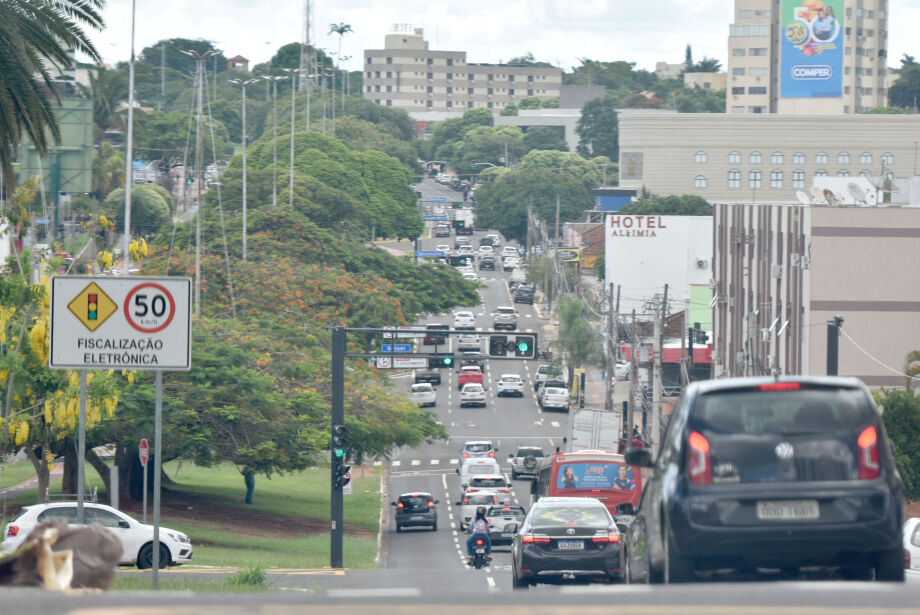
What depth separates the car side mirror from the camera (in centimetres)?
1112

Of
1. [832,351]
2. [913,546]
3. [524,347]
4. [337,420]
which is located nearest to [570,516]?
[913,546]

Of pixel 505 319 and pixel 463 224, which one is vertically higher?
pixel 463 224

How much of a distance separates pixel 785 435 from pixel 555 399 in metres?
63.5

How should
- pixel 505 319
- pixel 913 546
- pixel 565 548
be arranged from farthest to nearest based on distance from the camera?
pixel 505 319 < pixel 913 546 < pixel 565 548

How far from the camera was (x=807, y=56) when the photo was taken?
148m

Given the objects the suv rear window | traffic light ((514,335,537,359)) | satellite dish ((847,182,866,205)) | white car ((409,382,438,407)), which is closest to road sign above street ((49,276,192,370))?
the suv rear window

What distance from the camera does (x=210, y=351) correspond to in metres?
35.8

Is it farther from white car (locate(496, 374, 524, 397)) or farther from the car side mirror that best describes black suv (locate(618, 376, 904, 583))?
white car (locate(496, 374, 524, 397))

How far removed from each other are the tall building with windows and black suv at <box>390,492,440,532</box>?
116 meters

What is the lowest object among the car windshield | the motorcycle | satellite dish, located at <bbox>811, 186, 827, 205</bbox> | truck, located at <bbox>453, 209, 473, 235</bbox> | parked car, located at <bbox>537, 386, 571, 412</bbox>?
the motorcycle

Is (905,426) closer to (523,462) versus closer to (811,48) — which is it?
(523,462)

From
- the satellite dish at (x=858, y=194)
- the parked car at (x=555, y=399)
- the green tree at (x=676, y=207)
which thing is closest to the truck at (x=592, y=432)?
the satellite dish at (x=858, y=194)

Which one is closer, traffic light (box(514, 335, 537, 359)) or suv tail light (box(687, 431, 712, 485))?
suv tail light (box(687, 431, 712, 485))

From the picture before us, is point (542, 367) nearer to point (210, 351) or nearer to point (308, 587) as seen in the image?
point (210, 351)
